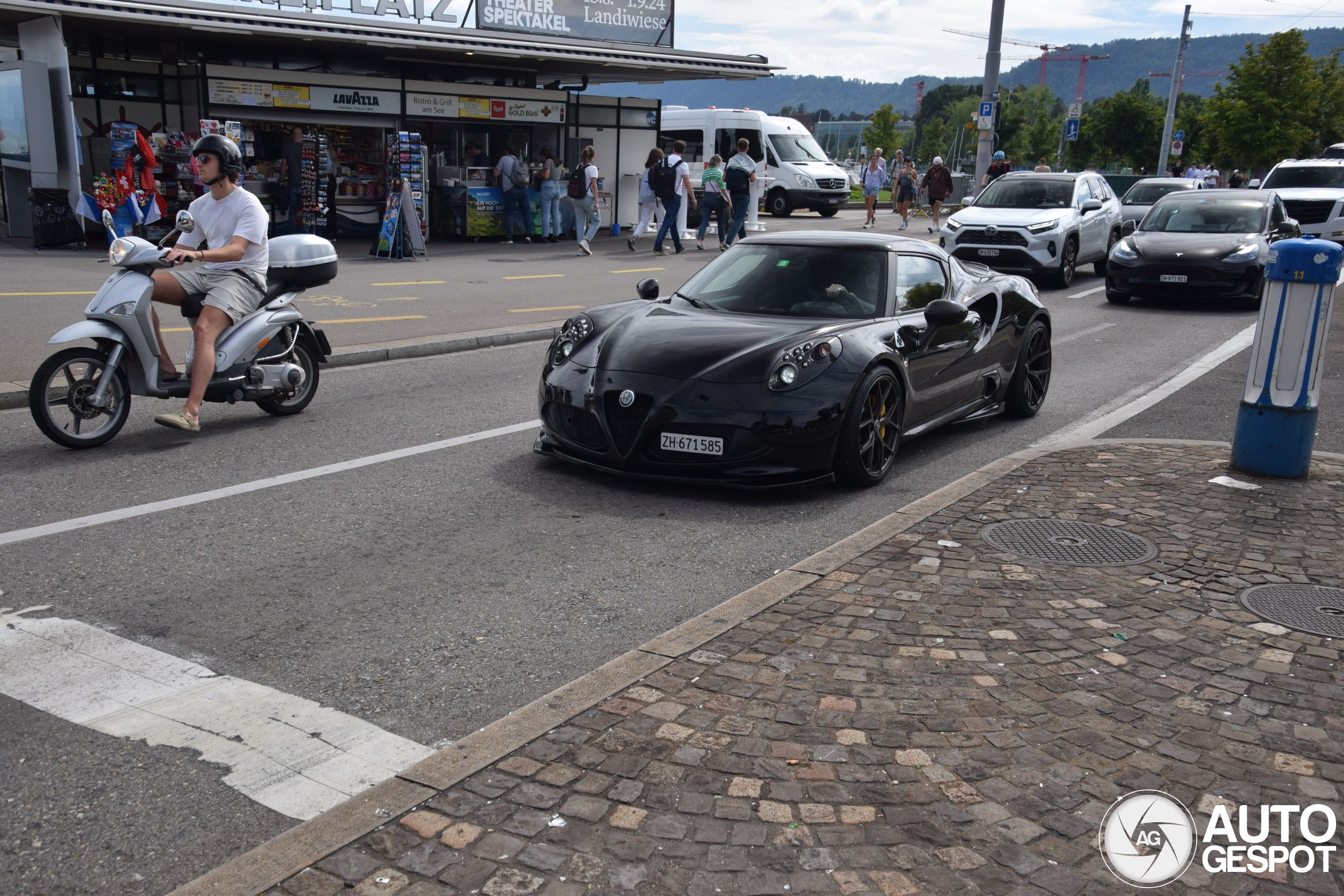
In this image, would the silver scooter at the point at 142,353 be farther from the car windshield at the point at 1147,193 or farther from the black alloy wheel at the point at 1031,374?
the car windshield at the point at 1147,193

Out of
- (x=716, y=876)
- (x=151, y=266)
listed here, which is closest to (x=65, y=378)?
(x=151, y=266)

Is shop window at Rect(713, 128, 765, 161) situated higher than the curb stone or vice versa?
shop window at Rect(713, 128, 765, 161)

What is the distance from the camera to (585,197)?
22.0m

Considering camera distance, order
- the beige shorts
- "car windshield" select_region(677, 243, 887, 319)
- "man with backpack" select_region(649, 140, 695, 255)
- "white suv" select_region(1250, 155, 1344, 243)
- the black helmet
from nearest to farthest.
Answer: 1. "car windshield" select_region(677, 243, 887, 319)
2. the black helmet
3. the beige shorts
4. "man with backpack" select_region(649, 140, 695, 255)
5. "white suv" select_region(1250, 155, 1344, 243)

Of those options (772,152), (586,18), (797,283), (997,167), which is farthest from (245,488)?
(772,152)

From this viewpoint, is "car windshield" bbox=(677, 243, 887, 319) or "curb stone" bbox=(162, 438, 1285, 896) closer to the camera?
"curb stone" bbox=(162, 438, 1285, 896)

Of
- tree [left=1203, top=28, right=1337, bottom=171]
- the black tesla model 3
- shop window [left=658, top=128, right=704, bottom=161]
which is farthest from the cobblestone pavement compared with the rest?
tree [left=1203, top=28, right=1337, bottom=171]

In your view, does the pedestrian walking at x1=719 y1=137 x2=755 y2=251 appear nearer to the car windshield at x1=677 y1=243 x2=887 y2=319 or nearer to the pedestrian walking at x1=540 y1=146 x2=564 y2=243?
the pedestrian walking at x1=540 y1=146 x2=564 y2=243

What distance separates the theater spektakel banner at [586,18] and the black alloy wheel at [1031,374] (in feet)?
55.4

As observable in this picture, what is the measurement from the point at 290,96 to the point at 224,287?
49.4 feet

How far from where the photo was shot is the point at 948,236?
1888 cm

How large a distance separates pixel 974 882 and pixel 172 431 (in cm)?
656

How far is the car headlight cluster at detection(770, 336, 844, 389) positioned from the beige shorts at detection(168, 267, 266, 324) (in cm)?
367

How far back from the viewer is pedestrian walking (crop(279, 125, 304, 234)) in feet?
68.1
